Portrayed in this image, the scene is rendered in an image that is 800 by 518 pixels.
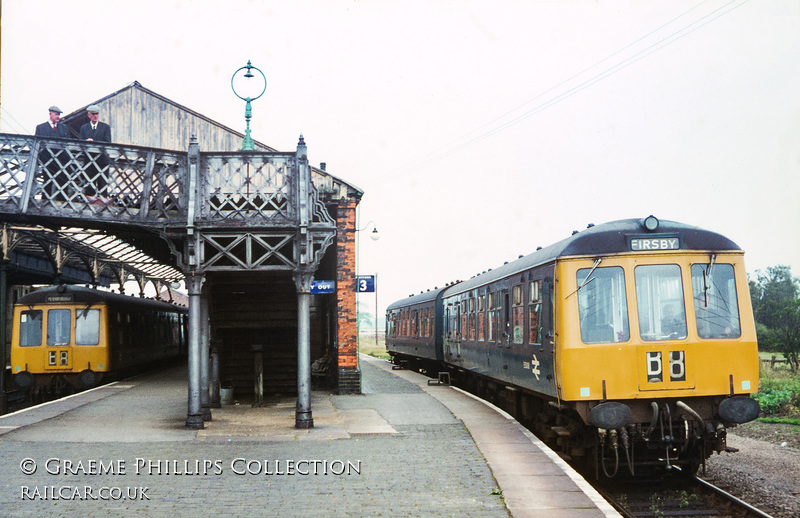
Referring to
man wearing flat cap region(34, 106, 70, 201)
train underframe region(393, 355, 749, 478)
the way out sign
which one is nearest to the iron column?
man wearing flat cap region(34, 106, 70, 201)

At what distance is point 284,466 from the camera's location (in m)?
8.80

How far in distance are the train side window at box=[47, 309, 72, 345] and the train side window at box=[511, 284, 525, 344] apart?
13177 millimetres

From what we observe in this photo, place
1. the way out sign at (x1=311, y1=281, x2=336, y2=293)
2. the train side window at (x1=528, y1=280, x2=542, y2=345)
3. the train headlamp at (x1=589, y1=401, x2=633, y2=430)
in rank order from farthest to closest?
the way out sign at (x1=311, y1=281, x2=336, y2=293), the train side window at (x1=528, y1=280, x2=542, y2=345), the train headlamp at (x1=589, y1=401, x2=633, y2=430)

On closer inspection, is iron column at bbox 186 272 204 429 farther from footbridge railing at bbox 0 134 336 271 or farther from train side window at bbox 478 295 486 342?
train side window at bbox 478 295 486 342

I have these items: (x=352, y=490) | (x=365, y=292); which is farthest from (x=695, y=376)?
(x=365, y=292)

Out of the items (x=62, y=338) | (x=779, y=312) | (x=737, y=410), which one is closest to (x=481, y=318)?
(x=737, y=410)

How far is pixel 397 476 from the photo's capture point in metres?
8.22

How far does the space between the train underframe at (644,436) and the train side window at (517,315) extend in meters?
1.37

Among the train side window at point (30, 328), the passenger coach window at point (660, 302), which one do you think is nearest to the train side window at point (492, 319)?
the passenger coach window at point (660, 302)

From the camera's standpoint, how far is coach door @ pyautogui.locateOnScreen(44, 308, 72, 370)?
1975cm

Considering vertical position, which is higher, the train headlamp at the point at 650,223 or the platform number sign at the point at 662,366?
the train headlamp at the point at 650,223

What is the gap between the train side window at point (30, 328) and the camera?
19.8m

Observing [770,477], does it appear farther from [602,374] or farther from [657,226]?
[657,226]

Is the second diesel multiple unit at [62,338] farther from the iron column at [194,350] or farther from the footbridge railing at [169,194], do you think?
the iron column at [194,350]
